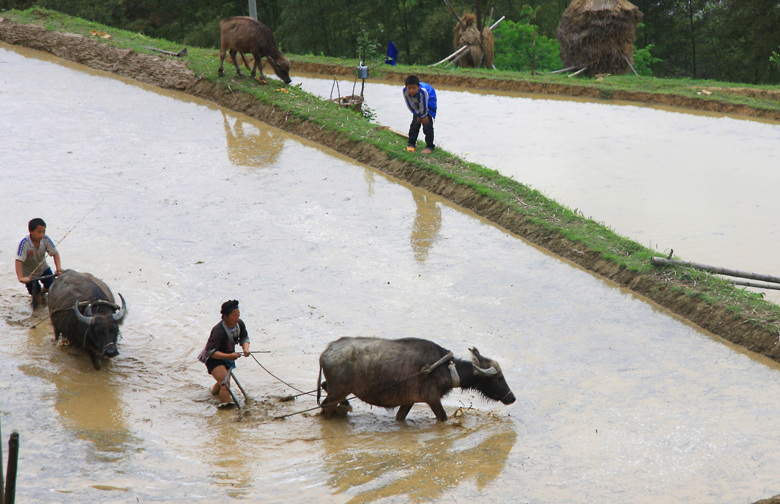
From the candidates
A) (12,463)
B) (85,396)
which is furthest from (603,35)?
(12,463)

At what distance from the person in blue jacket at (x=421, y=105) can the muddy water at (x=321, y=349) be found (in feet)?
3.97

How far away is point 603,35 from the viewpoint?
68.6 ft

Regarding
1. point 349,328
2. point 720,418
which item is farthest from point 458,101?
point 720,418

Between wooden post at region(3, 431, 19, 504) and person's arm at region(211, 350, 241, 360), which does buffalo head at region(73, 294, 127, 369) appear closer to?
person's arm at region(211, 350, 241, 360)

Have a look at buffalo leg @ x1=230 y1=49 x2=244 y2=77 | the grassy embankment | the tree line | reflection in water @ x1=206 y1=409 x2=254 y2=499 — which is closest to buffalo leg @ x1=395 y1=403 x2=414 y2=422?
reflection in water @ x1=206 y1=409 x2=254 y2=499

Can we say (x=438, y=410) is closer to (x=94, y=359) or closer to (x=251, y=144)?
(x=94, y=359)

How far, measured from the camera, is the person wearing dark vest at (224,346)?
A: 5996 millimetres

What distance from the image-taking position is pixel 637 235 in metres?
9.65

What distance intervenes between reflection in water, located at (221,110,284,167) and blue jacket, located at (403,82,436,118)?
2.67 meters

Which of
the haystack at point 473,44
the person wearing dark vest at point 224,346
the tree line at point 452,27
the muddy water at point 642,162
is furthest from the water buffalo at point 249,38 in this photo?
the tree line at point 452,27

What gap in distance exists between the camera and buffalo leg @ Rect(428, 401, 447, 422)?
19.7ft

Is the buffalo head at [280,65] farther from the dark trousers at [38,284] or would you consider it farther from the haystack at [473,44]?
the dark trousers at [38,284]

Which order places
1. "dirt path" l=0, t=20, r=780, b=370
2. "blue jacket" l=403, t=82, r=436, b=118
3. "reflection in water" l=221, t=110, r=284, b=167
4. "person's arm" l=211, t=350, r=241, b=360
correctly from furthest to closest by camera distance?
1. "reflection in water" l=221, t=110, r=284, b=167
2. "blue jacket" l=403, t=82, r=436, b=118
3. "dirt path" l=0, t=20, r=780, b=370
4. "person's arm" l=211, t=350, r=241, b=360

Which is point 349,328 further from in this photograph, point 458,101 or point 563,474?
point 458,101
